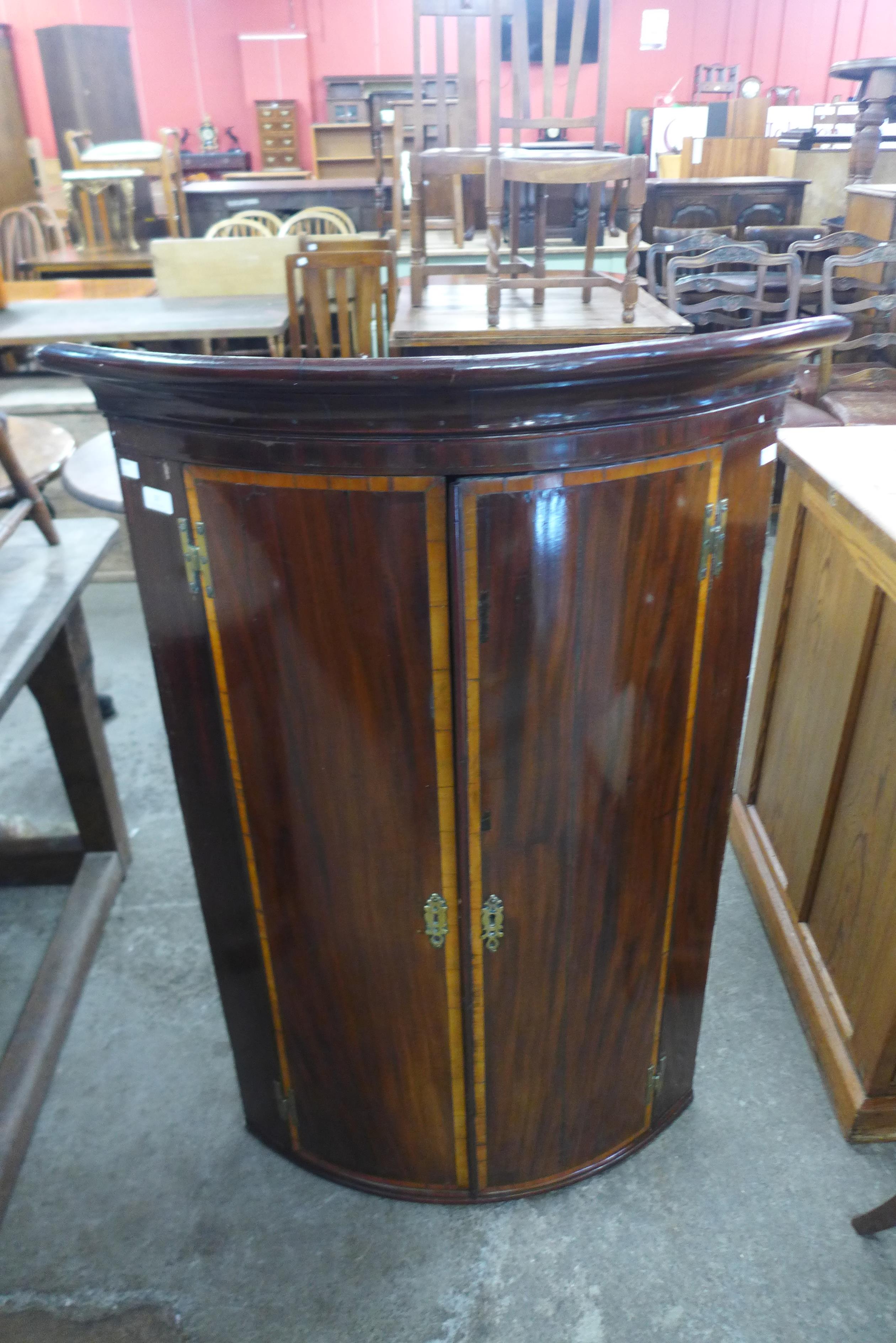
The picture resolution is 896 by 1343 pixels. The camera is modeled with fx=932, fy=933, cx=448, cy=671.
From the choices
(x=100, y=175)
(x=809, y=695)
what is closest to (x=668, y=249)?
(x=809, y=695)

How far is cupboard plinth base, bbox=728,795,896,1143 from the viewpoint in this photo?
4.95 ft

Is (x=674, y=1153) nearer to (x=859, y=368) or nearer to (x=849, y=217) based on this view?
(x=859, y=368)

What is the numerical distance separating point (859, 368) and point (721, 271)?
2.44m

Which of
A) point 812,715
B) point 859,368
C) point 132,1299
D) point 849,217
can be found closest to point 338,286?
point 859,368

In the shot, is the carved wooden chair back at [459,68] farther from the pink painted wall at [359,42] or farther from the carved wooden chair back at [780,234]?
the pink painted wall at [359,42]

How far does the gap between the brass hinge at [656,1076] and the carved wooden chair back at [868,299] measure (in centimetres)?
309

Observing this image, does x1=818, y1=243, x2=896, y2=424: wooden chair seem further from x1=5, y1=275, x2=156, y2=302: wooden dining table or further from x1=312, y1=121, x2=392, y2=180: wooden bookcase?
x1=312, y1=121, x2=392, y2=180: wooden bookcase

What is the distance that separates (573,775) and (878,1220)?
0.86m

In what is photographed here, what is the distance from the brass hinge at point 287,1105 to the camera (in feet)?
4.65

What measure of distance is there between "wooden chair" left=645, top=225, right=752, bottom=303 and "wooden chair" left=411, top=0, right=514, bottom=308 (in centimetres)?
109

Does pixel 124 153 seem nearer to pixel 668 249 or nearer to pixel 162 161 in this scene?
pixel 162 161

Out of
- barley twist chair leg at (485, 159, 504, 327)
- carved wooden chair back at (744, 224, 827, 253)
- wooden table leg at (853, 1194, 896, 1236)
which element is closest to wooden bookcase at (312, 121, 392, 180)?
carved wooden chair back at (744, 224, 827, 253)

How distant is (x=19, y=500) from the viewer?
199 centimetres

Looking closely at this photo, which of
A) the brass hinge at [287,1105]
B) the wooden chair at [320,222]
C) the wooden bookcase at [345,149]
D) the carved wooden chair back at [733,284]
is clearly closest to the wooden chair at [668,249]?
the carved wooden chair back at [733,284]
